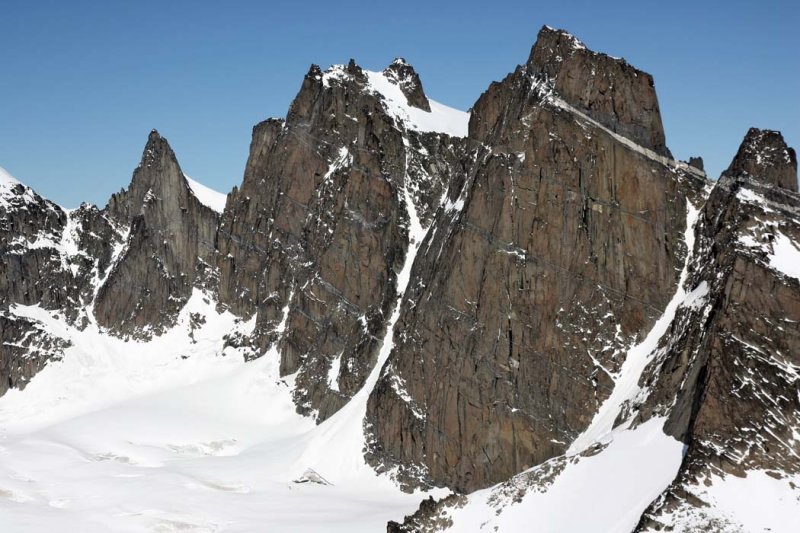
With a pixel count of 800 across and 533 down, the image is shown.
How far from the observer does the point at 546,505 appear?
66.6 m

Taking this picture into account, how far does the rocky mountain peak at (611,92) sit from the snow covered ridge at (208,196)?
7821 centimetres

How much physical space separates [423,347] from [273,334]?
4133 cm

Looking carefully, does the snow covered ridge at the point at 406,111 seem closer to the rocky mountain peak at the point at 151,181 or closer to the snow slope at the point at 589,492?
the rocky mountain peak at the point at 151,181

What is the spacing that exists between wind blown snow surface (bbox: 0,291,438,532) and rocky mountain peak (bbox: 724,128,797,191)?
38219mm

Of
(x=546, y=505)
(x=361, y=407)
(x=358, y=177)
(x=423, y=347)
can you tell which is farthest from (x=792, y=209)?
(x=358, y=177)

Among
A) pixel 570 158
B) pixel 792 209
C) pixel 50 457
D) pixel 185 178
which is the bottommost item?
pixel 50 457

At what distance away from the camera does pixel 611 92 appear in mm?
83750

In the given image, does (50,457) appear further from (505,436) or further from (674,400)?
(674,400)

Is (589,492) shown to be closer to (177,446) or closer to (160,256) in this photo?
(177,446)

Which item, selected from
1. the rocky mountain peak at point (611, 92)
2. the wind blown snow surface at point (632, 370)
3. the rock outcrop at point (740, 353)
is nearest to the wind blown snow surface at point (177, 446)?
the wind blown snow surface at point (632, 370)

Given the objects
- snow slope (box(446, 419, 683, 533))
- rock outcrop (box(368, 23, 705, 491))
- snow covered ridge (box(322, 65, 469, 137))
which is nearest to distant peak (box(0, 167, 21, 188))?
snow covered ridge (box(322, 65, 469, 137))

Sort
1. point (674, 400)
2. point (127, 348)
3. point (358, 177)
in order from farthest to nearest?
A: point (127, 348) < point (358, 177) < point (674, 400)

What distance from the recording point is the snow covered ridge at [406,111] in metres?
122

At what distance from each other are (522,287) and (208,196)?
284 feet
